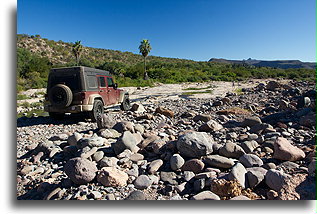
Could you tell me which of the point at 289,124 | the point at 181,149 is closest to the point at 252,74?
the point at 289,124

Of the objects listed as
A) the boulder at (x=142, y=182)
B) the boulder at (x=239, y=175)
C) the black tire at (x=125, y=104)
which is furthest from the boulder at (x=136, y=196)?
the black tire at (x=125, y=104)

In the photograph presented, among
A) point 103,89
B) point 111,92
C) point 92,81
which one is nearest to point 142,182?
point 92,81

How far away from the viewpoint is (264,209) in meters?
2.23

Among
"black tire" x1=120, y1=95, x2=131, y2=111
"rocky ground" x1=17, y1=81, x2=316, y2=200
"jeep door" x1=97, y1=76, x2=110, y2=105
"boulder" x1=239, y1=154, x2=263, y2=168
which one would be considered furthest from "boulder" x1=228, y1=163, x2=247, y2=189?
"black tire" x1=120, y1=95, x2=131, y2=111

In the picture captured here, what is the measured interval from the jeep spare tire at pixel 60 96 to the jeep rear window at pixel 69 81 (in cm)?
27

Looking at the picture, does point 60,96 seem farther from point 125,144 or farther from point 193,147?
point 193,147

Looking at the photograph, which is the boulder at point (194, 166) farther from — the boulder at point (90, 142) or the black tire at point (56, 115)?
the black tire at point (56, 115)

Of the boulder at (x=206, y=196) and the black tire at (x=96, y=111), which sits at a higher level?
the black tire at (x=96, y=111)

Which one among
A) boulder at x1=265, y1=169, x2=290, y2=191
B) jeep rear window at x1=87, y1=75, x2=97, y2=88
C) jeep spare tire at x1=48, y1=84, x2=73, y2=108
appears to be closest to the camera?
boulder at x1=265, y1=169, x2=290, y2=191

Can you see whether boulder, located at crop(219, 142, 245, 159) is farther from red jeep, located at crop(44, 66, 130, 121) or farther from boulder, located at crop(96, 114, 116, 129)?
red jeep, located at crop(44, 66, 130, 121)

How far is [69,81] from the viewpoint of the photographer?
6477 mm

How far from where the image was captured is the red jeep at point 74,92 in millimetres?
6152

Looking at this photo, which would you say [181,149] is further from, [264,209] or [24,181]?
[24,181]

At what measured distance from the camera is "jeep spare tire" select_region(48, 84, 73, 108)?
6082 millimetres
